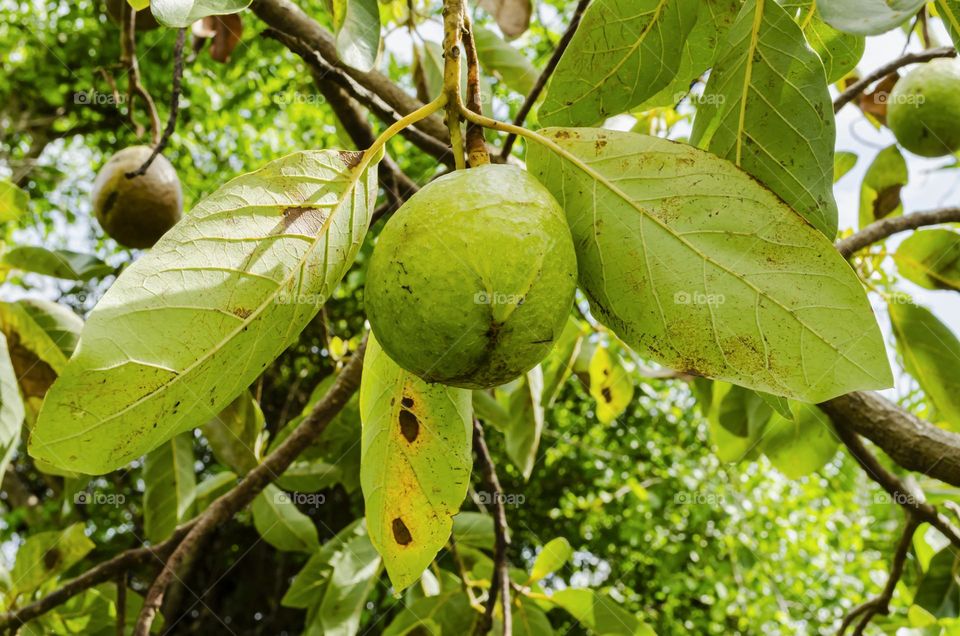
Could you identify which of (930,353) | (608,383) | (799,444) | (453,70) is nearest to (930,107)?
(930,353)

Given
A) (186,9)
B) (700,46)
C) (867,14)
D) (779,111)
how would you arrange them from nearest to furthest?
(867,14)
(186,9)
(779,111)
(700,46)

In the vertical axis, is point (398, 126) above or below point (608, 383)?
above

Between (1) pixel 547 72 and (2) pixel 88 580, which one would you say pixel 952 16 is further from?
(2) pixel 88 580

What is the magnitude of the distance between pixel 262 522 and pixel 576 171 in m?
1.98

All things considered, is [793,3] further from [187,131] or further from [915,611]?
[187,131]

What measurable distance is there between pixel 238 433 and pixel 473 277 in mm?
1321

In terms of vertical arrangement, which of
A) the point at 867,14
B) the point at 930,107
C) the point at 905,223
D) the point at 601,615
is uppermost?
the point at 867,14

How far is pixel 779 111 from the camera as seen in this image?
91 centimetres

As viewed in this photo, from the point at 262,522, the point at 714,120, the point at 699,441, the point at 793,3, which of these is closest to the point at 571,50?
the point at 714,120

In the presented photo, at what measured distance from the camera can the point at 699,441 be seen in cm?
666

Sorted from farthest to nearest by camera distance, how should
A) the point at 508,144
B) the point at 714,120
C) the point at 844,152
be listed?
the point at 844,152
the point at 508,144
the point at 714,120

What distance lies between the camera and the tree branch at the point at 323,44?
1.77 metres

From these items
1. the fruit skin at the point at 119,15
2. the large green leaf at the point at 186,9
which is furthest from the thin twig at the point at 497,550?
the fruit skin at the point at 119,15

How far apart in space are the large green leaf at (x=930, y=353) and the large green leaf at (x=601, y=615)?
894 millimetres
